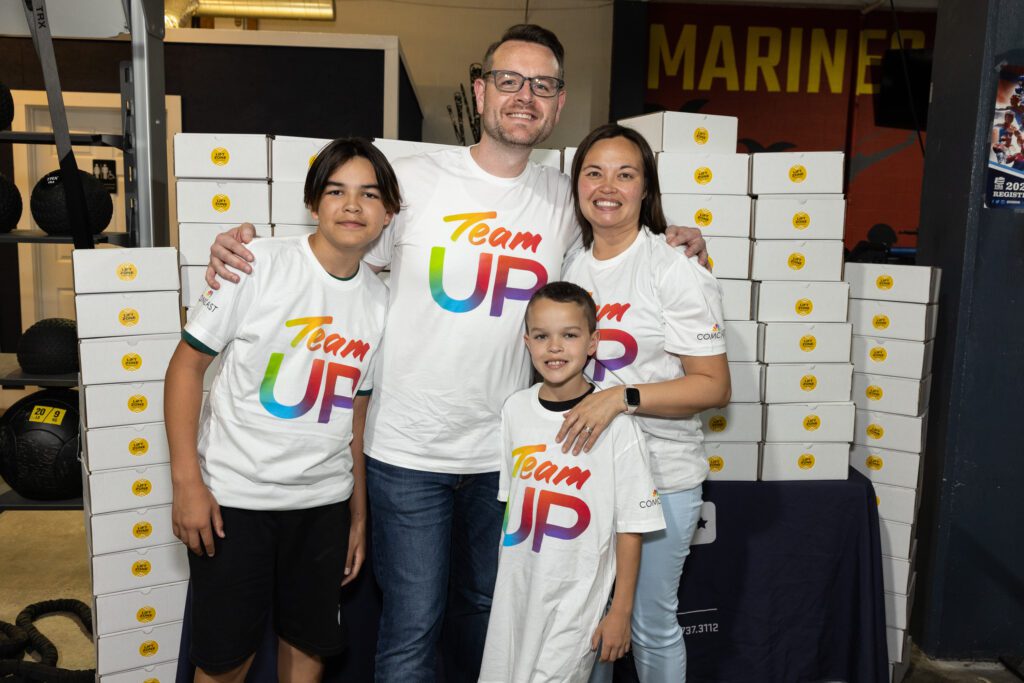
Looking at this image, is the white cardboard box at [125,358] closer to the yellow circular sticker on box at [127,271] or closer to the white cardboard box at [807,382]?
the yellow circular sticker on box at [127,271]

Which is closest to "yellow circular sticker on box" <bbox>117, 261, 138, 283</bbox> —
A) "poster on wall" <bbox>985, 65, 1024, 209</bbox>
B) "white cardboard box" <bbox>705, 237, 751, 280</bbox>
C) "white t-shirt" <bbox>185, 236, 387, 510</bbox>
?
"white t-shirt" <bbox>185, 236, 387, 510</bbox>

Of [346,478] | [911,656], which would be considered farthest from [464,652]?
[911,656]

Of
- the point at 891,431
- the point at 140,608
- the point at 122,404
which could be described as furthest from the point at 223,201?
the point at 891,431

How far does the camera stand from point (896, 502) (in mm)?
2357

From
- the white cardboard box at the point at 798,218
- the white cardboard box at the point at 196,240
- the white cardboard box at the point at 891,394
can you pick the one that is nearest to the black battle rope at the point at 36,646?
the white cardboard box at the point at 196,240

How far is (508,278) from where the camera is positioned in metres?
1.63

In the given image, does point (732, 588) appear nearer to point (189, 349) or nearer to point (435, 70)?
point (189, 349)

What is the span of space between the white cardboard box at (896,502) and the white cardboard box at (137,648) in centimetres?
213

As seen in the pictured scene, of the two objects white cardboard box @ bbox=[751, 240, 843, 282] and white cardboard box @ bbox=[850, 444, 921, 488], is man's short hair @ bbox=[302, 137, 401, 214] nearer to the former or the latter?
Answer: white cardboard box @ bbox=[751, 240, 843, 282]

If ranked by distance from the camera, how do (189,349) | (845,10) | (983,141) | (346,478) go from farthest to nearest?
(845,10), (983,141), (346,478), (189,349)

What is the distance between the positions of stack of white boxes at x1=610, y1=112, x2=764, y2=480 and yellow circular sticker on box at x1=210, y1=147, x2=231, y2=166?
3.15 ft

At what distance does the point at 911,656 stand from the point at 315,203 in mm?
2453

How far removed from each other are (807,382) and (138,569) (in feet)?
6.58

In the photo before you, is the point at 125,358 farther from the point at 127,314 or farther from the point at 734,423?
the point at 734,423
